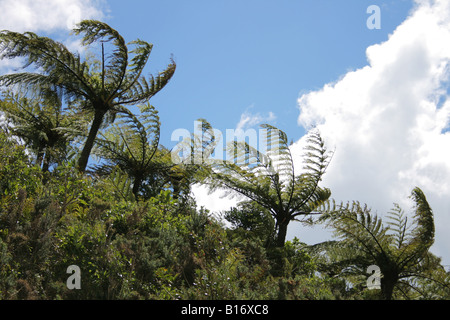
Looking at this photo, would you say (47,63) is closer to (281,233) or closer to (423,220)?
(281,233)

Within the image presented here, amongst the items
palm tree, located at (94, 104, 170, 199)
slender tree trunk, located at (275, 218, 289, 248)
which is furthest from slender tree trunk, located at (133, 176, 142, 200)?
slender tree trunk, located at (275, 218, 289, 248)

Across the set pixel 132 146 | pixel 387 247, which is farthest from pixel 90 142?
pixel 387 247

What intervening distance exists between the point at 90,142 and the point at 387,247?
21.4 ft

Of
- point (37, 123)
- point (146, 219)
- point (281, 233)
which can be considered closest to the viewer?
point (146, 219)

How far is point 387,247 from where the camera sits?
7.31 m

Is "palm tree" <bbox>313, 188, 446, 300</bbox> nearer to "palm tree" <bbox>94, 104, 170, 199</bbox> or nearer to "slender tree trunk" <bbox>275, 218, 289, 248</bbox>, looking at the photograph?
"slender tree trunk" <bbox>275, 218, 289, 248</bbox>

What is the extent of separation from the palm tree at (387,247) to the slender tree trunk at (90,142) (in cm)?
531

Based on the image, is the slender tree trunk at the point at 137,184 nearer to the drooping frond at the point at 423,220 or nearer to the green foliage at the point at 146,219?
the green foliage at the point at 146,219

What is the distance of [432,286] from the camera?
7.12 meters

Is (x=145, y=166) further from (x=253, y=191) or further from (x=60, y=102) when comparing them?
(x=253, y=191)

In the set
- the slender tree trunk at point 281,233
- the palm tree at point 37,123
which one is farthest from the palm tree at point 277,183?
the palm tree at point 37,123

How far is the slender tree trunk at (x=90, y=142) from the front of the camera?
9.00 metres

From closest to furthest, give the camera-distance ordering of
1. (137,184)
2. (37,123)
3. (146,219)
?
(146,219) < (137,184) < (37,123)

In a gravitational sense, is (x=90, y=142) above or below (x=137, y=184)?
above
